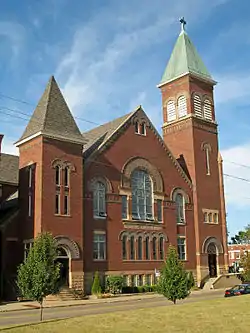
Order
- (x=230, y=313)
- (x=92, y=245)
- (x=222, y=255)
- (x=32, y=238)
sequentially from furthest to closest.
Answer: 1. (x=222, y=255)
2. (x=92, y=245)
3. (x=32, y=238)
4. (x=230, y=313)

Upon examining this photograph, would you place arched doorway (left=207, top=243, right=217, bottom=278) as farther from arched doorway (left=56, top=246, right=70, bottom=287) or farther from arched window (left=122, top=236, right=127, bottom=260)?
arched doorway (left=56, top=246, right=70, bottom=287)

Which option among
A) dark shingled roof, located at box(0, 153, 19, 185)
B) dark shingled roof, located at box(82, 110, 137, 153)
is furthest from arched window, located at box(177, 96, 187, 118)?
dark shingled roof, located at box(0, 153, 19, 185)

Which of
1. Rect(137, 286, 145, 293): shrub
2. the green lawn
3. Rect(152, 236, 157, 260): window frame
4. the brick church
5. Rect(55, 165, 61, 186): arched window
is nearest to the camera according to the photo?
the green lawn

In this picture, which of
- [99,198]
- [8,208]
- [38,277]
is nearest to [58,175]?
[99,198]

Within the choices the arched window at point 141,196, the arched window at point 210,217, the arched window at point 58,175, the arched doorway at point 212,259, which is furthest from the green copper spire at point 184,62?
the arched window at point 58,175

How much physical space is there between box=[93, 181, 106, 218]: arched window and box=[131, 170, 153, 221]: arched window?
12.5 ft

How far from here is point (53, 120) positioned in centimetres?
4194

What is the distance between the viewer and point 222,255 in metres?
55.5

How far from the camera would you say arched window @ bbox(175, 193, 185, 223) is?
52.3 m

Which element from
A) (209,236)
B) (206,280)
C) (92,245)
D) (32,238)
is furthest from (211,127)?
(32,238)

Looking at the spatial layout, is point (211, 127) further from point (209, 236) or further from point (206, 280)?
point (206, 280)

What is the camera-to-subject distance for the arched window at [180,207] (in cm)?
5234

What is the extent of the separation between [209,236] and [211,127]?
13008 millimetres

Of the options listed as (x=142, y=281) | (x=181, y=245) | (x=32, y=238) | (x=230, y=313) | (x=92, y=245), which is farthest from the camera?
(x=181, y=245)
